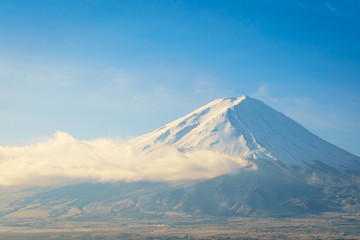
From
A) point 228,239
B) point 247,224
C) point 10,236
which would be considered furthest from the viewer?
point 247,224

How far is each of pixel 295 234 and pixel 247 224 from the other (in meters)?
36.7

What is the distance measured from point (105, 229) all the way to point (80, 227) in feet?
49.0

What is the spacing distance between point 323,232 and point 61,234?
105 meters

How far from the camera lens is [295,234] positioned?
162625mm

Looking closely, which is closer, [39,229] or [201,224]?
[39,229]

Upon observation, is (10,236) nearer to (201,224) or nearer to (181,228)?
(181,228)

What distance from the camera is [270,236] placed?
516 ft

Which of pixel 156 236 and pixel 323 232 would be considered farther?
pixel 323 232

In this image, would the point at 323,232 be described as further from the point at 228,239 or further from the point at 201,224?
the point at 201,224

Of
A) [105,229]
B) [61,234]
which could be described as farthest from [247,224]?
[61,234]

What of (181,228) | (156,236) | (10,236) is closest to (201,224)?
(181,228)

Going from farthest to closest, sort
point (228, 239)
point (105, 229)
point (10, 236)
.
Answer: point (105, 229)
point (10, 236)
point (228, 239)

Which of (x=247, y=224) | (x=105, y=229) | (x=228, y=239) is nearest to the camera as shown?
(x=228, y=239)

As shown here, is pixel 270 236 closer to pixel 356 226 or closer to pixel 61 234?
pixel 356 226
